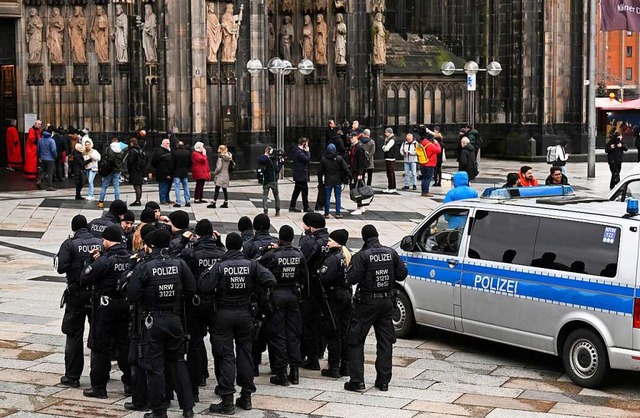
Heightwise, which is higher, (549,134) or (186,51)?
(186,51)

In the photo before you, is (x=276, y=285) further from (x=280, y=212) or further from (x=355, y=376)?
(x=280, y=212)

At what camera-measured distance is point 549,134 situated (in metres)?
40.8

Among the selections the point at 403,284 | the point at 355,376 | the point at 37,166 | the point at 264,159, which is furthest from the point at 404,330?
the point at 37,166

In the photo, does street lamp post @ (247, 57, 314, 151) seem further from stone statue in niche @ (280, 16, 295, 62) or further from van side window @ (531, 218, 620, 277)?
van side window @ (531, 218, 620, 277)

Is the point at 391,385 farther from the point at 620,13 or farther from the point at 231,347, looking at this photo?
the point at 620,13

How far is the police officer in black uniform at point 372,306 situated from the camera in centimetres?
1132

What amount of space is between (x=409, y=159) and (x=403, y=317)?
16.5 m

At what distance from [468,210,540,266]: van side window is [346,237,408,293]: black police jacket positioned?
147 cm

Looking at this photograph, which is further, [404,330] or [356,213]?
[356,213]

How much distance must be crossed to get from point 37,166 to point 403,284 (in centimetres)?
1865

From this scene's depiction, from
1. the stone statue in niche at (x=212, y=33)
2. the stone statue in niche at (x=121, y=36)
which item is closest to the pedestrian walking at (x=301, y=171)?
the stone statue in niche at (x=212, y=33)

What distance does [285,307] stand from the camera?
1155 centimetres

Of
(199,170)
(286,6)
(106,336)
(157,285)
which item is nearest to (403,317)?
(106,336)

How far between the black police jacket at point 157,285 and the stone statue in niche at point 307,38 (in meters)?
27.8
